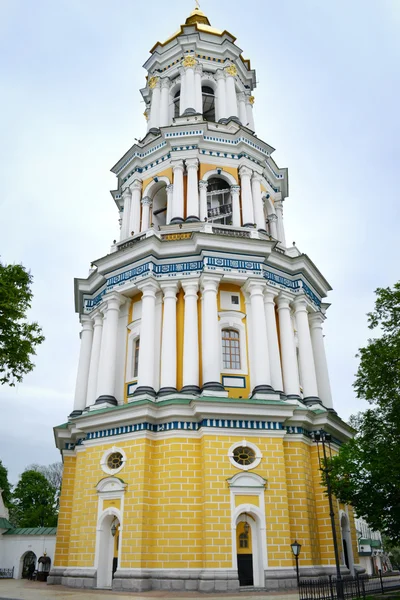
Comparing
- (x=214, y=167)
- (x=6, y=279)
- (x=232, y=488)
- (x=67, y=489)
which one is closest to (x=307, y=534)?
(x=232, y=488)

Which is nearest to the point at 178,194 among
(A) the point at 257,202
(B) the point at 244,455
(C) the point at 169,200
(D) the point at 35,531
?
(C) the point at 169,200

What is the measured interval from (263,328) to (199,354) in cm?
297

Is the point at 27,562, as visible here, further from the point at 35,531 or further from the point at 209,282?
the point at 209,282

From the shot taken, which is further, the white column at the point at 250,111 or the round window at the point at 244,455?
the white column at the point at 250,111

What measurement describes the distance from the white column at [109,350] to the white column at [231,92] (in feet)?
43.5

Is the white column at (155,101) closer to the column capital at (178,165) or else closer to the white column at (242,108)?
the column capital at (178,165)

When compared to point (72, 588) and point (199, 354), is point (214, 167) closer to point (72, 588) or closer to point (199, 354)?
point (199, 354)

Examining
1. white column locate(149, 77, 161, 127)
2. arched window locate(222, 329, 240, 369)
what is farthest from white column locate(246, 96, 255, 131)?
arched window locate(222, 329, 240, 369)

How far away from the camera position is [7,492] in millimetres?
50719

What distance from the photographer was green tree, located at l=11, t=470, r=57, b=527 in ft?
163

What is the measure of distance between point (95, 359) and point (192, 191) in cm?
950

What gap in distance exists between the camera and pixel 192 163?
2658cm

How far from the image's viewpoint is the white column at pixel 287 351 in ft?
74.1

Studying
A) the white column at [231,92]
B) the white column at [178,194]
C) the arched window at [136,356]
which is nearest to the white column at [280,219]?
the white column at [231,92]
